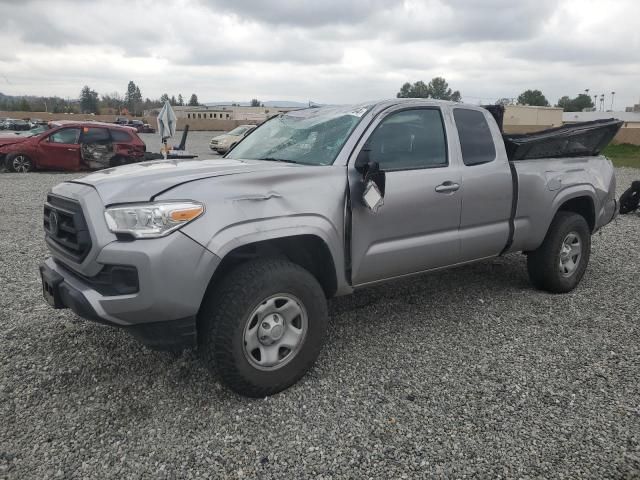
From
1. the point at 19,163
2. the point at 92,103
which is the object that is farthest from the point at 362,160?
the point at 92,103

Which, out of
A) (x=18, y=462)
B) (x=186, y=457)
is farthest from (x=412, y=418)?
(x=18, y=462)

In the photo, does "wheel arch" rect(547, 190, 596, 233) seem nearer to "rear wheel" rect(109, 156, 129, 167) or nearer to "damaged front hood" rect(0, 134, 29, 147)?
"rear wheel" rect(109, 156, 129, 167)

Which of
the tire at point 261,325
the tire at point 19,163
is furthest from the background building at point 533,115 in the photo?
the tire at point 261,325

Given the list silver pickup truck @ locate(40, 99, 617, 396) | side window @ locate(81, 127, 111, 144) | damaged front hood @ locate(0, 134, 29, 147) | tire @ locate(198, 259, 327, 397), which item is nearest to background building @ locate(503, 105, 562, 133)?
side window @ locate(81, 127, 111, 144)

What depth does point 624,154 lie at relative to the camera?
26.3 m

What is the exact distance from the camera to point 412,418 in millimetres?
2918

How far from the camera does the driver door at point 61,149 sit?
15.1m

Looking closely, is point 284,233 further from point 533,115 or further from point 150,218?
point 533,115

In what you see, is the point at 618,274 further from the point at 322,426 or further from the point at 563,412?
the point at 322,426

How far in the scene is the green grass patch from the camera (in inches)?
906

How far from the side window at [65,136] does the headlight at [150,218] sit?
14.2 m

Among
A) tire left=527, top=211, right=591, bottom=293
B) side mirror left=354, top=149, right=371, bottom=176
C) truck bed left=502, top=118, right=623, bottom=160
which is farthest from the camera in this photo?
tire left=527, top=211, right=591, bottom=293

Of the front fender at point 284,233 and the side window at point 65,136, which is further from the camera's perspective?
the side window at point 65,136

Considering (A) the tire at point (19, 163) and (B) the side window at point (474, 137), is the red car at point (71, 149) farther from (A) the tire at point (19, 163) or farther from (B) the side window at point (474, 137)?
(B) the side window at point (474, 137)
